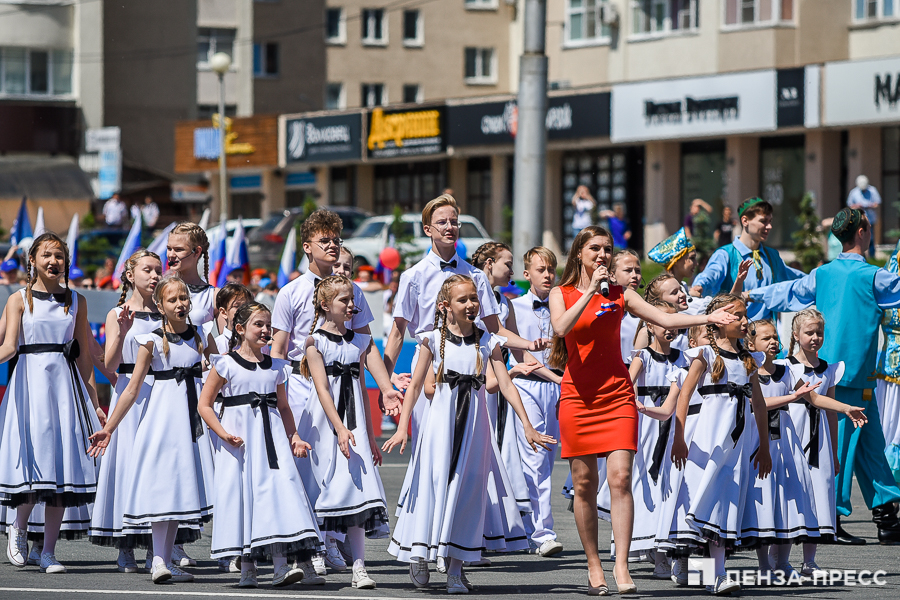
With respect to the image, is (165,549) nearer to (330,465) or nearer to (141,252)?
(330,465)

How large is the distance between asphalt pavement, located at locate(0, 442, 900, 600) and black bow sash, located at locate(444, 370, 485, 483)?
0.75 meters

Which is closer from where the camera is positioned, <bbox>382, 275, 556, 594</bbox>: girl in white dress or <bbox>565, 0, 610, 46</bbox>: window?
<bbox>382, 275, 556, 594</bbox>: girl in white dress

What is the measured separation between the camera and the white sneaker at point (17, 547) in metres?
9.13

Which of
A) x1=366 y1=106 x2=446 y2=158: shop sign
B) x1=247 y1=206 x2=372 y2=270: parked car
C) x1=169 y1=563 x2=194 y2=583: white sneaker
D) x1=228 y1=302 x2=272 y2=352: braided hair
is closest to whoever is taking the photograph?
x1=228 y1=302 x2=272 y2=352: braided hair

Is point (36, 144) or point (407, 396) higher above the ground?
point (36, 144)

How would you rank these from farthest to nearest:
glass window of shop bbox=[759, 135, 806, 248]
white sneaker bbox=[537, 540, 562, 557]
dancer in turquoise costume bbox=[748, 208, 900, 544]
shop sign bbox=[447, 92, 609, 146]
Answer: shop sign bbox=[447, 92, 609, 146]
glass window of shop bbox=[759, 135, 806, 248]
dancer in turquoise costume bbox=[748, 208, 900, 544]
white sneaker bbox=[537, 540, 562, 557]

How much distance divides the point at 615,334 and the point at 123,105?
51972 millimetres

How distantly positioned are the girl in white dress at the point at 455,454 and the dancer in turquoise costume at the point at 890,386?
127 inches

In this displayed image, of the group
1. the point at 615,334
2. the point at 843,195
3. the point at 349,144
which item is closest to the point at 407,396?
the point at 615,334

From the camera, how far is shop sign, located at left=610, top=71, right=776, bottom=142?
3381 centimetres

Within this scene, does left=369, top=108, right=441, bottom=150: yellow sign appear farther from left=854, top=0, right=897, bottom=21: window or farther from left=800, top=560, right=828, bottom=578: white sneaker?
left=800, top=560, right=828, bottom=578: white sneaker

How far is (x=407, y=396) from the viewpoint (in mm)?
8336

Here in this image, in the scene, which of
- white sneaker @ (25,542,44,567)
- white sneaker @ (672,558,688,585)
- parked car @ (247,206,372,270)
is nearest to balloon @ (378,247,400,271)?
parked car @ (247,206,372,270)

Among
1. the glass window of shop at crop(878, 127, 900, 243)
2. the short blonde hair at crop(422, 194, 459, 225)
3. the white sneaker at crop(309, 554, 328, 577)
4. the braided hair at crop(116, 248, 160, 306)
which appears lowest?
the white sneaker at crop(309, 554, 328, 577)
